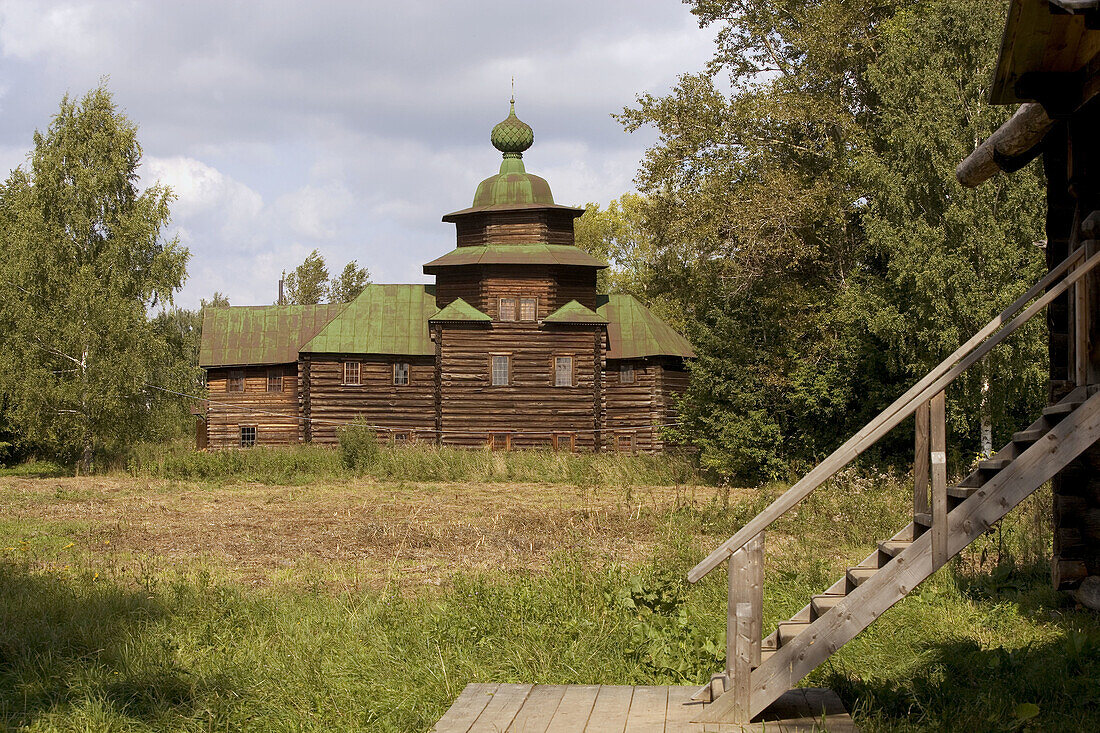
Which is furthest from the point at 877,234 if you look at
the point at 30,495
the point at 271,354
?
the point at 271,354

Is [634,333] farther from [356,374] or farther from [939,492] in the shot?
[939,492]

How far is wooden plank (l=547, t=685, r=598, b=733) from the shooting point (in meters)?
4.73

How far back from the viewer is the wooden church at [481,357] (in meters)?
33.2

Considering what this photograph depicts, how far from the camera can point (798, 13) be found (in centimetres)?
2706

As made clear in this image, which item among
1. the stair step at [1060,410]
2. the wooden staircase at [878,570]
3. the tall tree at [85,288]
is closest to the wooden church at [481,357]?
Result: the tall tree at [85,288]

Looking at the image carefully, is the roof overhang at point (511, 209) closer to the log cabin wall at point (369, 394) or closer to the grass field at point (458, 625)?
the log cabin wall at point (369, 394)

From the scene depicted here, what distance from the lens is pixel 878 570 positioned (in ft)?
17.2

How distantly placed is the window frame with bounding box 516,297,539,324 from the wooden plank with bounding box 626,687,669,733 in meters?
28.5

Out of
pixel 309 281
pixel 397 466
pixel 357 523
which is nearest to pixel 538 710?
pixel 357 523

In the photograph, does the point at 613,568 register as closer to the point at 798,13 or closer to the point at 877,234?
the point at 877,234

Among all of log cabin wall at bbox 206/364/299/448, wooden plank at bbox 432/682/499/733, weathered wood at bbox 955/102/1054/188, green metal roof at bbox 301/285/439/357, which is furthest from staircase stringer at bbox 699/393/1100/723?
log cabin wall at bbox 206/364/299/448

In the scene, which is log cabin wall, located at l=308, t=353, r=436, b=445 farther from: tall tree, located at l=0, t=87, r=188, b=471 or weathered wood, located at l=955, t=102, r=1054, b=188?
weathered wood, located at l=955, t=102, r=1054, b=188

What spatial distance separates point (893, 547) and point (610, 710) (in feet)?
6.28

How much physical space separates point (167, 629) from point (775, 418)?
16283mm
